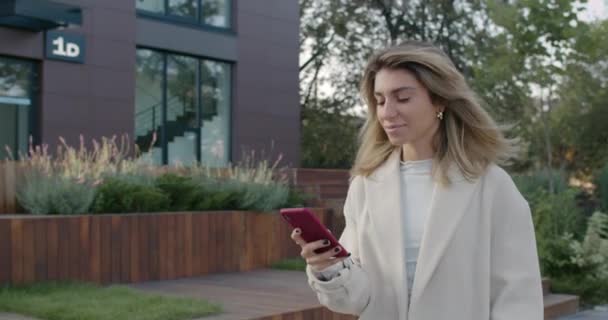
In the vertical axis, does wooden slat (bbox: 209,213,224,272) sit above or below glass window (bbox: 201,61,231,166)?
below

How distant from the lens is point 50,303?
580 centimetres

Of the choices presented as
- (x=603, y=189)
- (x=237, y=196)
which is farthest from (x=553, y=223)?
(x=603, y=189)

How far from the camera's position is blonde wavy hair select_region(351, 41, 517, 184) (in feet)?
8.30

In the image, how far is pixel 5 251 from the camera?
6.59 metres

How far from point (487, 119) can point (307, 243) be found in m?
0.69

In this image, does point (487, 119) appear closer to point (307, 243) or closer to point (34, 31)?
point (307, 243)

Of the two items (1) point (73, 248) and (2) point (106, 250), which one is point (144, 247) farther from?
(1) point (73, 248)

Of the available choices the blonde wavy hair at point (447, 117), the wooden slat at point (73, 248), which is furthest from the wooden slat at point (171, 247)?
the blonde wavy hair at point (447, 117)

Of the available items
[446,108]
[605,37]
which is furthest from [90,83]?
[446,108]

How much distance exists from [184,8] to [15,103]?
14.1 feet

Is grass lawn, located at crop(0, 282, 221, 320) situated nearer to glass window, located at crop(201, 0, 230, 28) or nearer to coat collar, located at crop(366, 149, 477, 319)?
coat collar, located at crop(366, 149, 477, 319)

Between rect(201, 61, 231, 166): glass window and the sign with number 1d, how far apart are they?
10.0ft

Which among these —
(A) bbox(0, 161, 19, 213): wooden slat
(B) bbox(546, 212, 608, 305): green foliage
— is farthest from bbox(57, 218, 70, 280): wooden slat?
(B) bbox(546, 212, 608, 305): green foliage

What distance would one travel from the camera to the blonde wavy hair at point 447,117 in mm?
2531
